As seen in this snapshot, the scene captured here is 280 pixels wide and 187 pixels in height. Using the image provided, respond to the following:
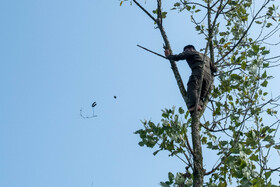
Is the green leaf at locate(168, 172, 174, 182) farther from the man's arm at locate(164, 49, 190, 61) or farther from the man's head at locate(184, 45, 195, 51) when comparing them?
the man's head at locate(184, 45, 195, 51)

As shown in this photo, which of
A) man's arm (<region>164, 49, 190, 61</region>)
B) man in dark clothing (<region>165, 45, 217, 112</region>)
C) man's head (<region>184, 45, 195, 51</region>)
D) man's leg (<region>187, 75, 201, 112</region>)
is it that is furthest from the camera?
man's head (<region>184, 45, 195, 51</region>)

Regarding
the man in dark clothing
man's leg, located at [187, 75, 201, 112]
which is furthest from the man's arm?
man's leg, located at [187, 75, 201, 112]

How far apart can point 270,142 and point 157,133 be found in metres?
1.33

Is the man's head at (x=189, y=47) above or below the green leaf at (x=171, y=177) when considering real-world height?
above

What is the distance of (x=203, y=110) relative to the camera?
596 cm

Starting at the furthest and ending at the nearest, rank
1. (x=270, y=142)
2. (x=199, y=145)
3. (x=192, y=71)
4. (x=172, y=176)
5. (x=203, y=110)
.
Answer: (x=192, y=71) → (x=203, y=110) → (x=199, y=145) → (x=270, y=142) → (x=172, y=176)

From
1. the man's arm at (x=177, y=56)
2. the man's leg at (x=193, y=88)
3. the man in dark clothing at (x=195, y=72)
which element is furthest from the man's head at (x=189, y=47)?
the man's leg at (x=193, y=88)

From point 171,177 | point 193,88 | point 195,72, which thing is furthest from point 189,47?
point 171,177

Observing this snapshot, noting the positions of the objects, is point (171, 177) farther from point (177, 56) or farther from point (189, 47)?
point (189, 47)

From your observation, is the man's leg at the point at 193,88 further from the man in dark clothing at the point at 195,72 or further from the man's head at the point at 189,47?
the man's head at the point at 189,47

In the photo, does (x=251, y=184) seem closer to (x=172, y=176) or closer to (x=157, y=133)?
(x=172, y=176)

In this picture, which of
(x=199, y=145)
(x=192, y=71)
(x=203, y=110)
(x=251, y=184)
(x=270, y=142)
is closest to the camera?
(x=251, y=184)

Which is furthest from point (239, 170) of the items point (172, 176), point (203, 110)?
point (203, 110)

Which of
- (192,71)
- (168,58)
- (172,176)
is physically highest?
(192,71)
